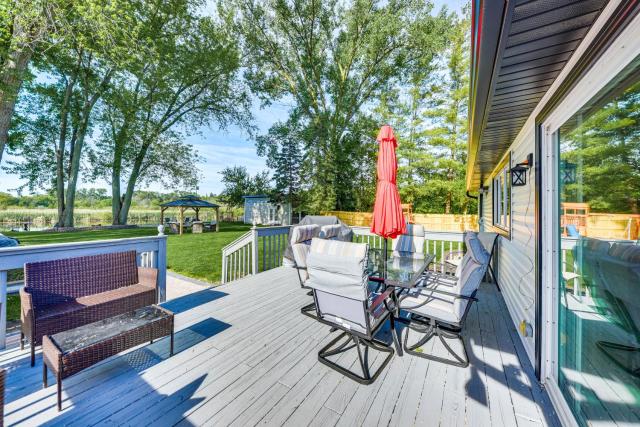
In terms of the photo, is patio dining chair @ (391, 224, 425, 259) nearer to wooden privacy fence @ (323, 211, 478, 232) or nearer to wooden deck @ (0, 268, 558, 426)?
wooden deck @ (0, 268, 558, 426)

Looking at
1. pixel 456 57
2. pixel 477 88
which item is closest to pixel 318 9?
pixel 456 57

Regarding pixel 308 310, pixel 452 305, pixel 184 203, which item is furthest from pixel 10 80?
pixel 452 305

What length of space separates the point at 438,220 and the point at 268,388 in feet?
51.0

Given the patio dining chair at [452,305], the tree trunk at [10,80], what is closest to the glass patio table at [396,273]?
the patio dining chair at [452,305]

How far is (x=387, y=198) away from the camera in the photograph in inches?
139

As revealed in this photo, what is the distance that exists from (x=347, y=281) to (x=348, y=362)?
2.83 feet

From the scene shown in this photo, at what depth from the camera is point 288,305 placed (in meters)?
3.79

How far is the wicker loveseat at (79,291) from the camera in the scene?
2.37 metres

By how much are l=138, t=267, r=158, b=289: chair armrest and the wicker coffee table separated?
26.6 inches

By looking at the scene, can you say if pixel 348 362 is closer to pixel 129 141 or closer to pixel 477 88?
pixel 477 88

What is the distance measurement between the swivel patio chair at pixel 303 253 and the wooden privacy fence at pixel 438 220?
11514 mm

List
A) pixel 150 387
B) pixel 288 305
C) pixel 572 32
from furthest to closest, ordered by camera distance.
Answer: pixel 288 305 → pixel 150 387 → pixel 572 32

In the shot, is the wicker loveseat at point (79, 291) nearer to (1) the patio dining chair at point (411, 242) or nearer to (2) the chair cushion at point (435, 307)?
(2) the chair cushion at point (435, 307)

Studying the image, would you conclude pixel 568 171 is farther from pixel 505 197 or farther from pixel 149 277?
pixel 149 277
